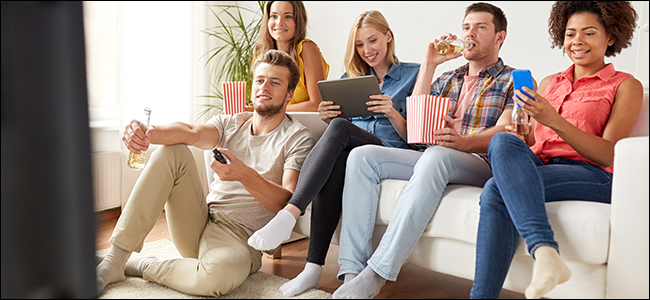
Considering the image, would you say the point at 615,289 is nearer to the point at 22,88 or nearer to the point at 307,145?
the point at 307,145

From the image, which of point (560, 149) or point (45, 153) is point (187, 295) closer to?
point (45, 153)

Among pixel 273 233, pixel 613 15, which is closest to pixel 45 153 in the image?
pixel 273 233

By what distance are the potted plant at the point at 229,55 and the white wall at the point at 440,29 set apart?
561mm

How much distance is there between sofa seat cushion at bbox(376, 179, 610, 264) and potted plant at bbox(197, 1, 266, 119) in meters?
1.91

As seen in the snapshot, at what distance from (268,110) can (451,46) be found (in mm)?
767

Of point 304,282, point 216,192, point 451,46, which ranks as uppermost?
point 451,46

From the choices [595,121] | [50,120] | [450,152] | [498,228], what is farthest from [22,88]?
[595,121]

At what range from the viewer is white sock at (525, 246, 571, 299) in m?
1.07

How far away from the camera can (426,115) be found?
1.56m

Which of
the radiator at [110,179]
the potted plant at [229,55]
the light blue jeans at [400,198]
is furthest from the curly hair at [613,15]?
the radiator at [110,179]

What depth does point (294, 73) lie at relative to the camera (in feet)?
6.08

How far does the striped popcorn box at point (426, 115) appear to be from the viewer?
1.55 m

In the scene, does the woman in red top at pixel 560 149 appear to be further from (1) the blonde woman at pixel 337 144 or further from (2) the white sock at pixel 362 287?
(1) the blonde woman at pixel 337 144

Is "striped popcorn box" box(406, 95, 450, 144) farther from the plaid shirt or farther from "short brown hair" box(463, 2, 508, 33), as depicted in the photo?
"short brown hair" box(463, 2, 508, 33)
